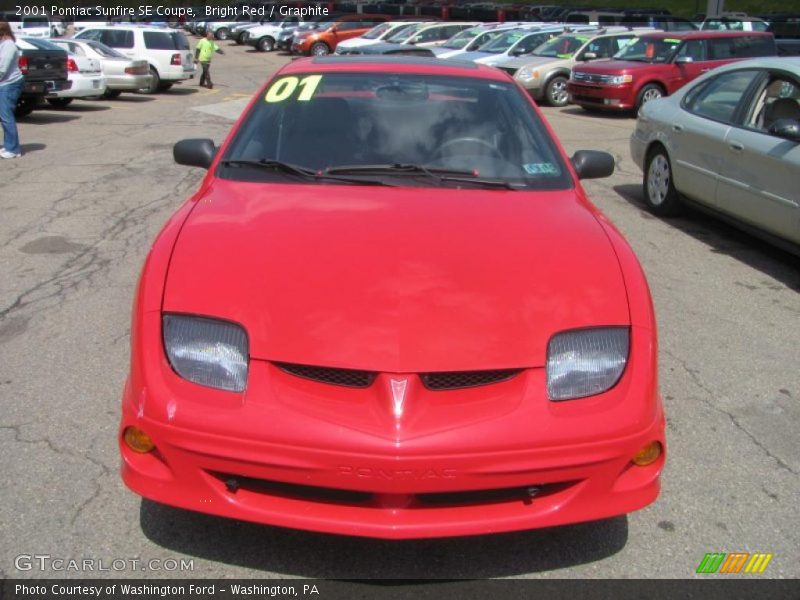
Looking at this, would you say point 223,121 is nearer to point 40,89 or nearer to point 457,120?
point 40,89

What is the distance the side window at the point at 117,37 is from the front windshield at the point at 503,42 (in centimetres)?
950

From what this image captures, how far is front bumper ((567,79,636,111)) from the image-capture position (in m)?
16.6

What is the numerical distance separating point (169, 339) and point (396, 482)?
2.93 feet

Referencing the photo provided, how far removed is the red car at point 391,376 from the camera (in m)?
2.61

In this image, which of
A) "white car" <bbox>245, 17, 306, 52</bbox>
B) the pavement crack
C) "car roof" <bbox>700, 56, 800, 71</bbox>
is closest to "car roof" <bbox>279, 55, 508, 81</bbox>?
the pavement crack

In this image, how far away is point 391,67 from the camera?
458cm

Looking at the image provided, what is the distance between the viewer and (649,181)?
8820 mm

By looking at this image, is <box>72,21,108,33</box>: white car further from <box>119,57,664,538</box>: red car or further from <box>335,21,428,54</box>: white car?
<box>119,57,664,538</box>: red car

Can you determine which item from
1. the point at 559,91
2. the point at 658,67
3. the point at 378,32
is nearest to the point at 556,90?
the point at 559,91

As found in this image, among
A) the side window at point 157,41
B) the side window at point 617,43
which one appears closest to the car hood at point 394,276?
the side window at point 617,43

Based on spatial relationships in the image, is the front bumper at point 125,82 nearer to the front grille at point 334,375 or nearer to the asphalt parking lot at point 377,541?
the asphalt parking lot at point 377,541

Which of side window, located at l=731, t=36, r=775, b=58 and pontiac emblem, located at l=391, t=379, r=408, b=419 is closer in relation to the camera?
pontiac emblem, located at l=391, t=379, r=408, b=419

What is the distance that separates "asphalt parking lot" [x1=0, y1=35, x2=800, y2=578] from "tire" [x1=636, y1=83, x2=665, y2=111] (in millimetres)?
8482

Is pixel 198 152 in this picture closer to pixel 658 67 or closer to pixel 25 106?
pixel 25 106
